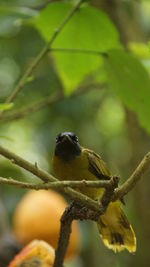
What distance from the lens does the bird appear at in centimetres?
143

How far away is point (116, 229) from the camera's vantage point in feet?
5.09

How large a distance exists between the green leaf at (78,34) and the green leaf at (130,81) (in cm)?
6

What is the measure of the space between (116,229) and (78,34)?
46 cm

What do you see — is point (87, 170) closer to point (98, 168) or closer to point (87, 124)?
point (98, 168)

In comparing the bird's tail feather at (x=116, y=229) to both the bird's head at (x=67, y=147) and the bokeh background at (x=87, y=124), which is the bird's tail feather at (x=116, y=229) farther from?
the bokeh background at (x=87, y=124)

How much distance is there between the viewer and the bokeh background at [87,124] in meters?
2.26

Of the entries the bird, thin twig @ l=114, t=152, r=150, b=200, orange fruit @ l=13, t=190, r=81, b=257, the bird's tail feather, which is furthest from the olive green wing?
orange fruit @ l=13, t=190, r=81, b=257

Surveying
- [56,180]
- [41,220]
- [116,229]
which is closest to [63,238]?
[56,180]

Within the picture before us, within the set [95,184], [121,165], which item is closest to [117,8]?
[121,165]

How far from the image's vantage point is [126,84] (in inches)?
52.7

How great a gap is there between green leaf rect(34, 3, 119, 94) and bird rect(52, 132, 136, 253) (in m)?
0.16

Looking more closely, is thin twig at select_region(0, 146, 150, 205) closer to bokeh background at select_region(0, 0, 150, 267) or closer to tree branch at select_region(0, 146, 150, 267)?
tree branch at select_region(0, 146, 150, 267)

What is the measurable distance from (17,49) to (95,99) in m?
0.49

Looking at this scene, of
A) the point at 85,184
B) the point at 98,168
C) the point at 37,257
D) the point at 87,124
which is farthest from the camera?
the point at 87,124
